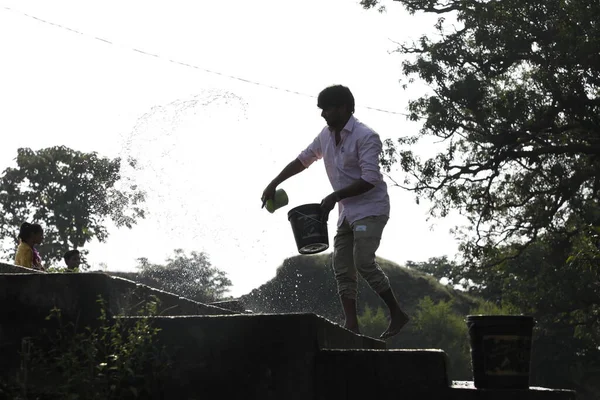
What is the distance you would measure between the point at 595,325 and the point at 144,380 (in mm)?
25457

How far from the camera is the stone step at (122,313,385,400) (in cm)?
461

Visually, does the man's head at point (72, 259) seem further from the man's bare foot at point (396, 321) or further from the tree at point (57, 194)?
the tree at point (57, 194)

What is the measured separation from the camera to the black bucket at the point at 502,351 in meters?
4.57

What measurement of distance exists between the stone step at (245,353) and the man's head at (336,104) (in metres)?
1.77

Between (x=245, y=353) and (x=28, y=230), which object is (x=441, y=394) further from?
(x=28, y=230)

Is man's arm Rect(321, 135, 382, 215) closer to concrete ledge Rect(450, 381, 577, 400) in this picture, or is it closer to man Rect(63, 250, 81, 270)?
concrete ledge Rect(450, 381, 577, 400)

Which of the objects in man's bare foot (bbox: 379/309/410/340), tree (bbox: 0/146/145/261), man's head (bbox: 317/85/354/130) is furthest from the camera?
tree (bbox: 0/146/145/261)

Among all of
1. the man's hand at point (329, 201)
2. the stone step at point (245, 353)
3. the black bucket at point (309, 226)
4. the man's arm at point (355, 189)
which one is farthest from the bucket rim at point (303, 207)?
the stone step at point (245, 353)

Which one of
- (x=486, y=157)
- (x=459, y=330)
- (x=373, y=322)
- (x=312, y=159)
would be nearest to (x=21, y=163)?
(x=373, y=322)

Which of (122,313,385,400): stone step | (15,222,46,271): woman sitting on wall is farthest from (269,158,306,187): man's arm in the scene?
(15,222,46,271): woman sitting on wall

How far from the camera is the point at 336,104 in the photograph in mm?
6137

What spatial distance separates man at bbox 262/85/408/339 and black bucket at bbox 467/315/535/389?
1.54 m

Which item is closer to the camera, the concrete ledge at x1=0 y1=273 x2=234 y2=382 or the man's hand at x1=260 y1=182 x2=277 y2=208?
the concrete ledge at x1=0 y1=273 x2=234 y2=382

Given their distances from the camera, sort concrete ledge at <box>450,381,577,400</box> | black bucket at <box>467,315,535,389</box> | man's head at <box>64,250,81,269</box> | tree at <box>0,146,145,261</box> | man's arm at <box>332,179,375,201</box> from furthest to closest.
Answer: tree at <box>0,146,145,261</box>
man's head at <box>64,250,81,269</box>
man's arm at <box>332,179,375,201</box>
black bucket at <box>467,315,535,389</box>
concrete ledge at <box>450,381,577,400</box>
